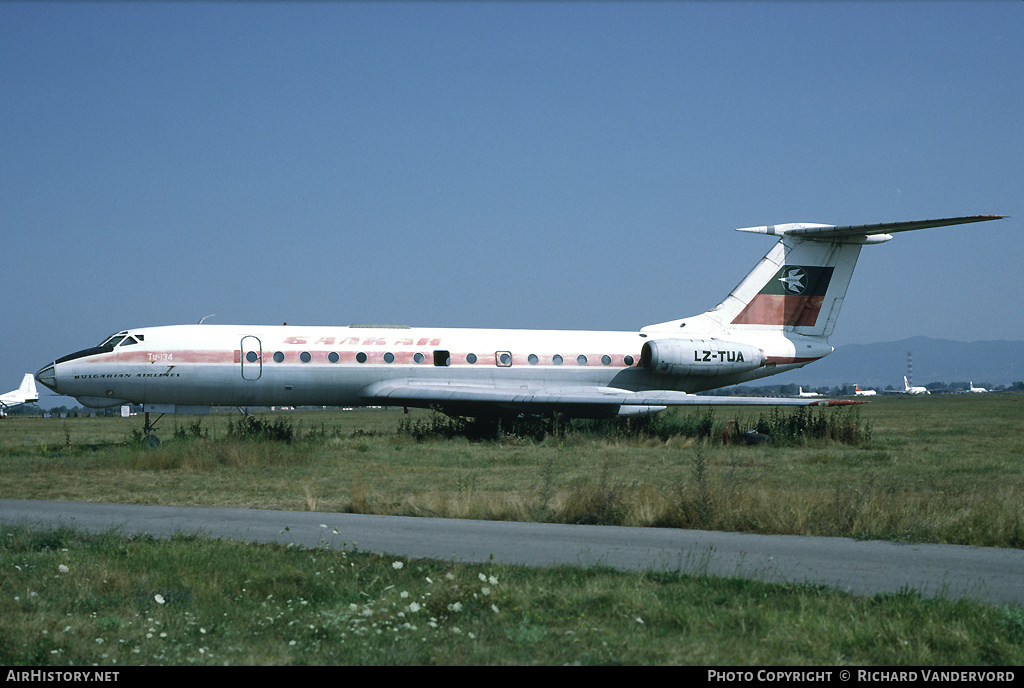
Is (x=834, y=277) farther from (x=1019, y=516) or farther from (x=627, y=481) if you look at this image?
(x=1019, y=516)

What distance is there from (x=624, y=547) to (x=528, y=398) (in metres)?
15.1

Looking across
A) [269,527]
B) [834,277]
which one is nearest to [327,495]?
[269,527]

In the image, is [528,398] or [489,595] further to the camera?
[528,398]

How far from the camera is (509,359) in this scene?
26.1 m

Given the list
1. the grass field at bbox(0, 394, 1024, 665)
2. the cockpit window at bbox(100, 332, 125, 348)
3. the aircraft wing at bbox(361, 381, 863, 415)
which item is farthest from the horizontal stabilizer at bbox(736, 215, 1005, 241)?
the cockpit window at bbox(100, 332, 125, 348)

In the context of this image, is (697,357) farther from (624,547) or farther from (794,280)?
(624,547)

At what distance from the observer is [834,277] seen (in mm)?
28156

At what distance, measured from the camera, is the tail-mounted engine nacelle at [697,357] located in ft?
88.0

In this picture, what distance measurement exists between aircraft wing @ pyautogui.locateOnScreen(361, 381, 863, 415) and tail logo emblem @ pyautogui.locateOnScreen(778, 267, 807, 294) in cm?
513

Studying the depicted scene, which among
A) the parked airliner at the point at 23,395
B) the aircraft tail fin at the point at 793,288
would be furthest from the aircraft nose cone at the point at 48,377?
the parked airliner at the point at 23,395

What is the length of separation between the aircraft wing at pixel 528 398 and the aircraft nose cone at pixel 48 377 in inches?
308

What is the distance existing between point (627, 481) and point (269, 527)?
6662 millimetres

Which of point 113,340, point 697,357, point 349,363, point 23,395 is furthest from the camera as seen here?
point 23,395

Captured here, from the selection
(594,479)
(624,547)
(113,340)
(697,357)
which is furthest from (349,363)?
(624,547)
